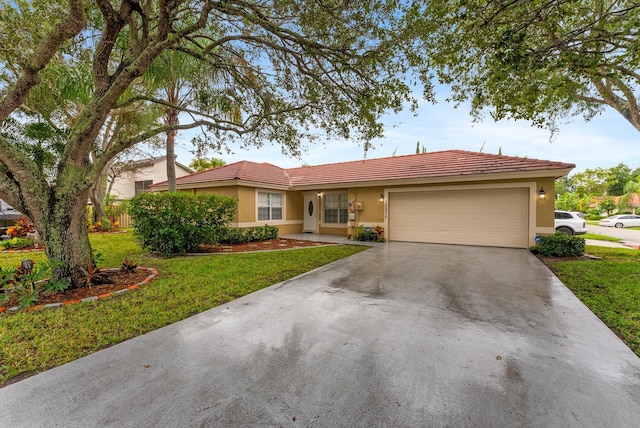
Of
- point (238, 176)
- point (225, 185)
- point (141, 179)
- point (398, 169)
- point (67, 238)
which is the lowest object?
point (67, 238)

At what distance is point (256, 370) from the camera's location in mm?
2570

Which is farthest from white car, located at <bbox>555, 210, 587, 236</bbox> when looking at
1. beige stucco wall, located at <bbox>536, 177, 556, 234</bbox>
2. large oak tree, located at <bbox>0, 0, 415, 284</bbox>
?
large oak tree, located at <bbox>0, 0, 415, 284</bbox>

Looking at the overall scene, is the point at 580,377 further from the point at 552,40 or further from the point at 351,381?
the point at 552,40

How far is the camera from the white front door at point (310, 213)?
1534 cm

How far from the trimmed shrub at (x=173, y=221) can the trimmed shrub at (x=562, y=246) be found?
10872 mm

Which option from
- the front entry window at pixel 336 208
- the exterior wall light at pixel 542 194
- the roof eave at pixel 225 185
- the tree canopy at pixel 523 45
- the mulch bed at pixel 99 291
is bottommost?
the mulch bed at pixel 99 291

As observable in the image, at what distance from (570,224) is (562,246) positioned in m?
7.20

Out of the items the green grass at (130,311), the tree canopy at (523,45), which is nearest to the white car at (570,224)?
the tree canopy at (523,45)

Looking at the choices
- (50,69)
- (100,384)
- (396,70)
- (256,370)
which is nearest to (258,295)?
(256,370)

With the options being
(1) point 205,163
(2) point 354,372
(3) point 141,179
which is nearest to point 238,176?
(2) point 354,372

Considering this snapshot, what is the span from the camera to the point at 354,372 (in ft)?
8.32

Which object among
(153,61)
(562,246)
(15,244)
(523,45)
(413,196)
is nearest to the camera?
(523,45)

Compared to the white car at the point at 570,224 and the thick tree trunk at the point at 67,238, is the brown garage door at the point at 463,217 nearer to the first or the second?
the white car at the point at 570,224

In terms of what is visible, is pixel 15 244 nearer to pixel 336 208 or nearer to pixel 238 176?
pixel 238 176
